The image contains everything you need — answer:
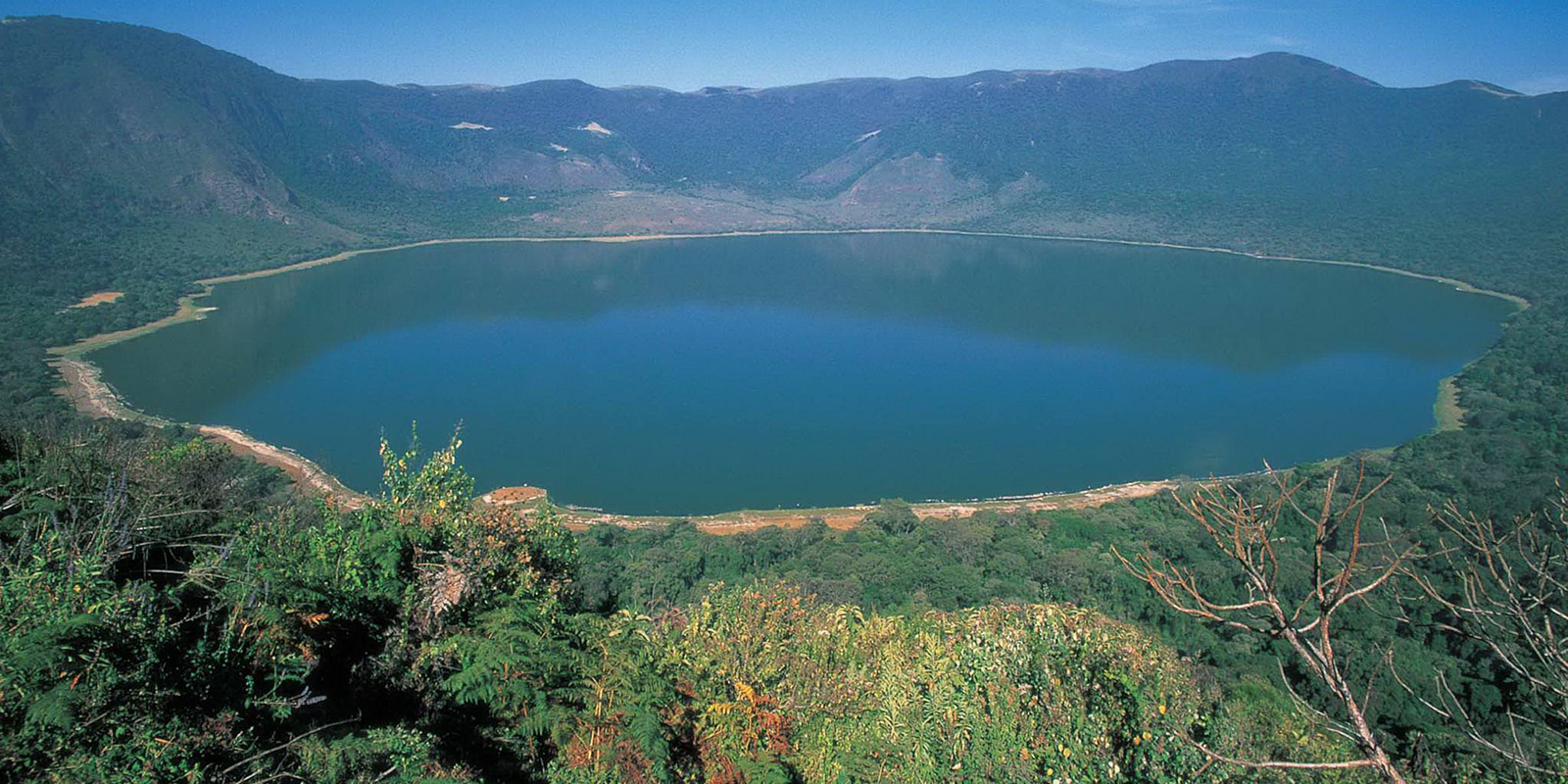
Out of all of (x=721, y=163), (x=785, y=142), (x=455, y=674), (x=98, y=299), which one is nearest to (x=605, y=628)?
(x=455, y=674)

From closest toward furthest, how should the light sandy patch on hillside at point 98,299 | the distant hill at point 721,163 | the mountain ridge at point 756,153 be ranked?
the light sandy patch on hillside at point 98,299 < the distant hill at point 721,163 < the mountain ridge at point 756,153

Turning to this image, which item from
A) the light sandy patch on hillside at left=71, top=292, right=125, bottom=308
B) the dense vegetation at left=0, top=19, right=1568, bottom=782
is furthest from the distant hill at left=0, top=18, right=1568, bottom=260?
the light sandy patch on hillside at left=71, top=292, right=125, bottom=308

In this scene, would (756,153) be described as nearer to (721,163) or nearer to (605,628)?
(721,163)

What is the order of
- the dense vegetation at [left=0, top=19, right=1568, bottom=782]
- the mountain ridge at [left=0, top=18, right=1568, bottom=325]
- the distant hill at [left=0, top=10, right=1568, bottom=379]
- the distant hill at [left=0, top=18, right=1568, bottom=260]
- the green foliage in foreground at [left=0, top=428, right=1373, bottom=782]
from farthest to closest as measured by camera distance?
the distant hill at [left=0, top=18, right=1568, bottom=260] < the mountain ridge at [left=0, top=18, right=1568, bottom=325] < the distant hill at [left=0, top=10, right=1568, bottom=379] < the dense vegetation at [left=0, top=19, right=1568, bottom=782] < the green foliage in foreground at [left=0, top=428, right=1373, bottom=782]

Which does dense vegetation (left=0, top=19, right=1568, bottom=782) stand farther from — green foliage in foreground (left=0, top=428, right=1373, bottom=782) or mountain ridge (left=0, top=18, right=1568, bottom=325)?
mountain ridge (left=0, top=18, right=1568, bottom=325)

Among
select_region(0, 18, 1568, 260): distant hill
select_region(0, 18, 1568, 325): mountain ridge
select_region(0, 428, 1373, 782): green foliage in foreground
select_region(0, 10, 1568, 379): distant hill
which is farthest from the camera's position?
select_region(0, 18, 1568, 260): distant hill

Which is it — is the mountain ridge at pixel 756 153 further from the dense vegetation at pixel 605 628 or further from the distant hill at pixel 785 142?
the dense vegetation at pixel 605 628

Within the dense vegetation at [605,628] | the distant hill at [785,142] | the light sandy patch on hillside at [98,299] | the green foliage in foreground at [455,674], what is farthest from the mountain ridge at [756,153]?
the green foliage in foreground at [455,674]

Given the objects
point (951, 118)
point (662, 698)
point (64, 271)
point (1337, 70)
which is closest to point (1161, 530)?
point (662, 698)
